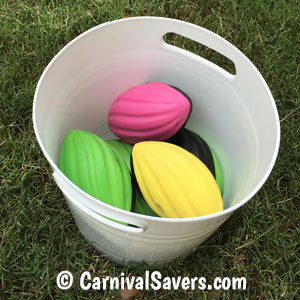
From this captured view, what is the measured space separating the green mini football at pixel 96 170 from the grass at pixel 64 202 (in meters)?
0.21

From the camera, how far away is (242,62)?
950 mm

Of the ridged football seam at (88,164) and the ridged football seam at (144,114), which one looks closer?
the ridged football seam at (88,164)

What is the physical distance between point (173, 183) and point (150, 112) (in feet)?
0.76

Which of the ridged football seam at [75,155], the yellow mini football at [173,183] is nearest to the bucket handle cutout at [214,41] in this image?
the yellow mini football at [173,183]

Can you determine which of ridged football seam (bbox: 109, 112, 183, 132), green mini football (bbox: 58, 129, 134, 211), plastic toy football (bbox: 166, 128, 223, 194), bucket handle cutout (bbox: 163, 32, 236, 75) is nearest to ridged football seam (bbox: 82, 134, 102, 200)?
green mini football (bbox: 58, 129, 134, 211)

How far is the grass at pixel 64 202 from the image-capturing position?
1.03m

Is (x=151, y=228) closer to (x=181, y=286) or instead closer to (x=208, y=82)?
(x=181, y=286)

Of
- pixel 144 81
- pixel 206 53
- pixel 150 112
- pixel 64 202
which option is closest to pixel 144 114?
pixel 150 112

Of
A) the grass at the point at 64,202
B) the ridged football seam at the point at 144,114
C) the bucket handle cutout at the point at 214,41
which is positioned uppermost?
the bucket handle cutout at the point at 214,41

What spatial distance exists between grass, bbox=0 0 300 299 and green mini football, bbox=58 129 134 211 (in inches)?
8.4

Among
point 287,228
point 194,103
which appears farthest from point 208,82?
point 287,228

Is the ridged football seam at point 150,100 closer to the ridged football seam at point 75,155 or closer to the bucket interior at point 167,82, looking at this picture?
the bucket interior at point 167,82

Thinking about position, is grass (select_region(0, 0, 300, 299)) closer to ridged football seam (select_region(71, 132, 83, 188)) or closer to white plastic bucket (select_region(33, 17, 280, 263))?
white plastic bucket (select_region(33, 17, 280, 263))

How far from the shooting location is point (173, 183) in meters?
0.88
